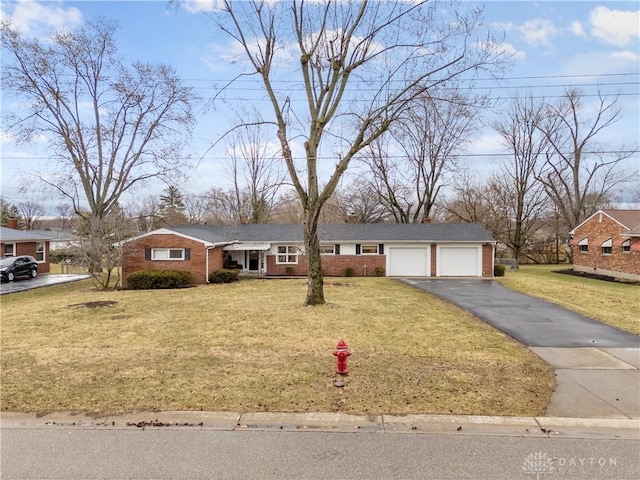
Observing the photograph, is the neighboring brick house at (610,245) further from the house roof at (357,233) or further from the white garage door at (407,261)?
the white garage door at (407,261)

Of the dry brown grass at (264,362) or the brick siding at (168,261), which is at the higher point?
the brick siding at (168,261)

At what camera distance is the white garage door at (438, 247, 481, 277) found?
27.5 meters

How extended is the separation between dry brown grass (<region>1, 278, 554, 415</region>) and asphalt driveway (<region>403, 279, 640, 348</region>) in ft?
2.35

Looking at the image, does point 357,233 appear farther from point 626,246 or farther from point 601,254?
point 601,254

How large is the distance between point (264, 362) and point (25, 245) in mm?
29186

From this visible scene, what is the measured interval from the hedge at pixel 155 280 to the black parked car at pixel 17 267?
29.1 ft

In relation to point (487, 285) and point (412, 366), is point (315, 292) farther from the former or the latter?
point (487, 285)

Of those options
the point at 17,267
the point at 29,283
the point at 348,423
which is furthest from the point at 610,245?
the point at 17,267

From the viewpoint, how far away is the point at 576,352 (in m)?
8.09

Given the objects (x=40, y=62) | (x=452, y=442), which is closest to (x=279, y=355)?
(x=452, y=442)

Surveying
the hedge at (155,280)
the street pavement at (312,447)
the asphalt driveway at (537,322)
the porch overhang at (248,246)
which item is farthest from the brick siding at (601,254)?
the hedge at (155,280)

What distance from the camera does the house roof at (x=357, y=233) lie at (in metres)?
27.5

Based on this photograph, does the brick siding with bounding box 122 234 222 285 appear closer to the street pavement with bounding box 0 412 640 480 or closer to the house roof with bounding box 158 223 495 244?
the house roof with bounding box 158 223 495 244

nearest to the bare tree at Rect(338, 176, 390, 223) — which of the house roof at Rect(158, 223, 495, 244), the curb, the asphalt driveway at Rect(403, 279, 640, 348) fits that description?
the house roof at Rect(158, 223, 495, 244)
